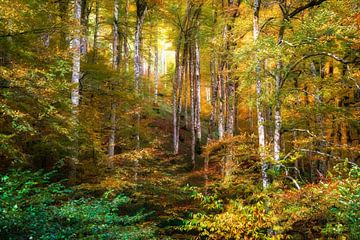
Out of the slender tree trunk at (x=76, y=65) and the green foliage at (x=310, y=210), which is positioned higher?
the slender tree trunk at (x=76, y=65)

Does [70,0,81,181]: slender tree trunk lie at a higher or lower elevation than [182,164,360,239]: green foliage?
higher

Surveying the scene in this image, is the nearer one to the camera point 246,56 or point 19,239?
point 19,239

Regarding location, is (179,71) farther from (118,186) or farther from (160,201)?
(118,186)

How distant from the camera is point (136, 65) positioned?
13516mm

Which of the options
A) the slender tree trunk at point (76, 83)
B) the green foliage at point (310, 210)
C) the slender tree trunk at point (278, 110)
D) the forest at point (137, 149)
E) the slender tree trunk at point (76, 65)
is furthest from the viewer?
the slender tree trunk at point (278, 110)

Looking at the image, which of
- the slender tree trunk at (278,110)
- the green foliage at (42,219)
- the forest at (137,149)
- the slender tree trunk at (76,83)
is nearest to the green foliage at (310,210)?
the forest at (137,149)

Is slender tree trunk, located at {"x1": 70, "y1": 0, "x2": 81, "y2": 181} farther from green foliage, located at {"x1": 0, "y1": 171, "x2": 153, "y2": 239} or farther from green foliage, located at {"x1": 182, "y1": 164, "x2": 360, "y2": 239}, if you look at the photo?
green foliage, located at {"x1": 182, "y1": 164, "x2": 360, "y2": 239}

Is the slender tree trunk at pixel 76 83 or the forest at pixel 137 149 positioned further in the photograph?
the slender tree trunk at pixel 76 83

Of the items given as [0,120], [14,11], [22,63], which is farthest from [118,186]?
[14,11]

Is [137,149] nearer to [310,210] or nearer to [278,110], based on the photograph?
[278,110]

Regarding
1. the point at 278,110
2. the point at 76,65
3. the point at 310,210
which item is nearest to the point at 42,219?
the point at 310,210

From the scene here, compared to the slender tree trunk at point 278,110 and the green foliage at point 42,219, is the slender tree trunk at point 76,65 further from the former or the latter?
the slender tree trunk at point 278,110

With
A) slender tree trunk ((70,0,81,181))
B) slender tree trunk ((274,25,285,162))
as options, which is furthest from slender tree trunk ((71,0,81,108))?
slender tree trunk ((274,25,285,162))

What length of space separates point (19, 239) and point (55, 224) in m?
0.59
